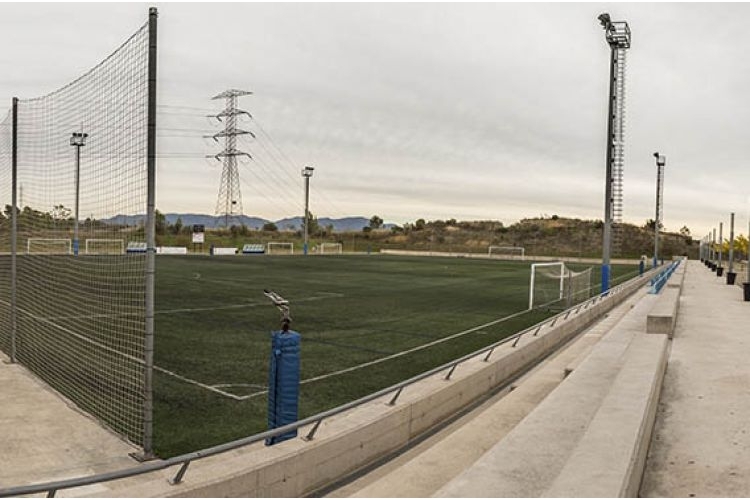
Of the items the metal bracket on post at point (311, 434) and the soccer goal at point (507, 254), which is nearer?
the metal bracket on post at point (311, 434)

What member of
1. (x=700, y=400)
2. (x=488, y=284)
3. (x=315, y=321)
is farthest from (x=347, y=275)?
(x=700, y=400)

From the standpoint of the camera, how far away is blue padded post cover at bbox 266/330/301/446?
20.5ft

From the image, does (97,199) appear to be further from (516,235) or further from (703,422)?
(516,235)

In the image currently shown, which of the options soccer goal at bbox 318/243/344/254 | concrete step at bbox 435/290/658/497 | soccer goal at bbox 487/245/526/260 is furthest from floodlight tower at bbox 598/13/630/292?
soccer goal at bbox 318/243/344/254

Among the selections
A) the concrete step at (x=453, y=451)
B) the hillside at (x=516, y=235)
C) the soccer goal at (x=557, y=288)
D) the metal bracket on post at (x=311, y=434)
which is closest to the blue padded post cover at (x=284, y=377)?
the metal bracket on post at (x=311, y=434)

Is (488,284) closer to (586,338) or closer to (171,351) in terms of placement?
(586,338)

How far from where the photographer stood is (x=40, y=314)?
55.1 feet

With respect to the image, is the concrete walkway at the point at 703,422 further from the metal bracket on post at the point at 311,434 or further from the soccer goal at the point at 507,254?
the soccer goal at the point at 507,254

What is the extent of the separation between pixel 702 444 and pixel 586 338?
24.8ft

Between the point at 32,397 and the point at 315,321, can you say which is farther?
the point at 315,321

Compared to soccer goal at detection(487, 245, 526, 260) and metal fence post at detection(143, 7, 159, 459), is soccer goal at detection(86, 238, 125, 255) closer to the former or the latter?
metal fence post at detection(143, 7, 159, 459)

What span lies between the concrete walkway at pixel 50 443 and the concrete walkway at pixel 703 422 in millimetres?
5126

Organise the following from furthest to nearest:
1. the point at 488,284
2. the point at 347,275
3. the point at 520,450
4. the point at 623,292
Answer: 1. the point at 347,275
2. the point at 488,284
3. the point at 623,292
4. the point at 520,450

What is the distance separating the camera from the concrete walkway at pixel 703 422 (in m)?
5.88
